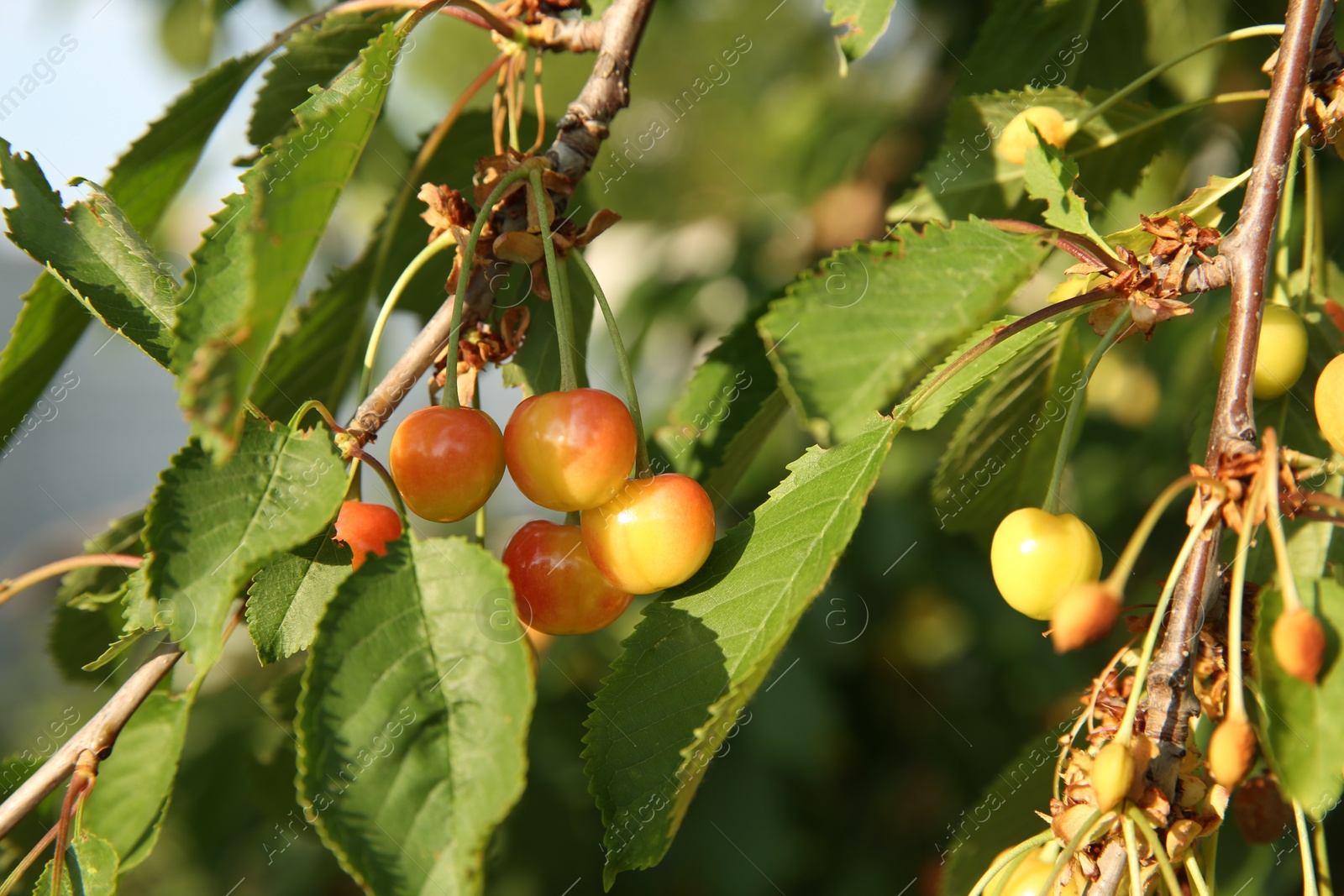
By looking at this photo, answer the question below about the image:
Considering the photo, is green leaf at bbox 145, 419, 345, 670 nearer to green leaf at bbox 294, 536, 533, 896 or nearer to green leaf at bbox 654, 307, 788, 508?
green leaf at bbox 294, 536, 533, 896

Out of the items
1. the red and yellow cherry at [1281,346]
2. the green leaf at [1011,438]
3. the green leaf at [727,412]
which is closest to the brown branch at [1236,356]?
the red and yellow cherry at [1281,346]

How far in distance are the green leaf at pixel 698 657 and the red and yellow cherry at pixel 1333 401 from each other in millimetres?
324

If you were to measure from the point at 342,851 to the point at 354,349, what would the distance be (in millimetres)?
688

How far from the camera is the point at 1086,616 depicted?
53 centimetres

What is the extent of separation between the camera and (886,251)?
2.02 feet

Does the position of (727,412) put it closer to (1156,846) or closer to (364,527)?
(364,527)

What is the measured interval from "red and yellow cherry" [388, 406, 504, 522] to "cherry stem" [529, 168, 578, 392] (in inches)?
2.8

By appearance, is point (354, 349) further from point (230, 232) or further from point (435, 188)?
point (230, 232)

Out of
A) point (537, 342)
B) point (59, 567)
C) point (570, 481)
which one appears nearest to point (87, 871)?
point (59, 567)

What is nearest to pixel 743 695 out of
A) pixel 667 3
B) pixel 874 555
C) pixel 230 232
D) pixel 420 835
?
pixel 420 835

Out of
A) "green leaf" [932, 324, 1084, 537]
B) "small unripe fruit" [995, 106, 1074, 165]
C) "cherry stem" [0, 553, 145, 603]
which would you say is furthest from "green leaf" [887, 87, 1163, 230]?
"cherry stem" [0, 553, 145, 603]

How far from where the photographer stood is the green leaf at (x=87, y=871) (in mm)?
717

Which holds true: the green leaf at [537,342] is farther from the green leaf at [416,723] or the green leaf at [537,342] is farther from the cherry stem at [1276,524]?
the cherry stem at [1276,524]

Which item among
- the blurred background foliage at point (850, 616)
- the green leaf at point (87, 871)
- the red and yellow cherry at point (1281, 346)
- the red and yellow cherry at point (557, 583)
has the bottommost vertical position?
the blurred background foliage at point (850, 616)
